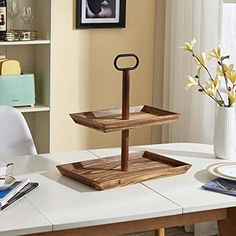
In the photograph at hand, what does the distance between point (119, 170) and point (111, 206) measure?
12.8 inches

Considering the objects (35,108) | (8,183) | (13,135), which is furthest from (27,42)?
(8,183)

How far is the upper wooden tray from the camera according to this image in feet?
7.63

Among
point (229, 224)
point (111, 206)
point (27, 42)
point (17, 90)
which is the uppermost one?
point (27, 42)

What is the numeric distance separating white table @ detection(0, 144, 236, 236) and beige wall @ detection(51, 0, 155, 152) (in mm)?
1489

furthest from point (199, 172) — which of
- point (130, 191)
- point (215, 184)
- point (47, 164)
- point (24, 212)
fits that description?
point (24, 212)

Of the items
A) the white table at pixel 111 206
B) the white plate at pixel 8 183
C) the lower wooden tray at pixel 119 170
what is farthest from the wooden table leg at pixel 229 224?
the white plate at pixel 8 183

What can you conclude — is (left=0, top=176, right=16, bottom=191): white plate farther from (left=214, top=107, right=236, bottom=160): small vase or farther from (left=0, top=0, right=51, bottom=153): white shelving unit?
(left=0, top=0, right=51, bottom=153): white shelving unit

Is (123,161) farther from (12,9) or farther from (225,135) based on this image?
(12,9)

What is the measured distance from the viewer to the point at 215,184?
2414 millimetres

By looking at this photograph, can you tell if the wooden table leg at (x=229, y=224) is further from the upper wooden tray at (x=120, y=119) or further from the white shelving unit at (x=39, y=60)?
the white shelving unit at (x=39, y=60)

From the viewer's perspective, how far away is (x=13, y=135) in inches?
119

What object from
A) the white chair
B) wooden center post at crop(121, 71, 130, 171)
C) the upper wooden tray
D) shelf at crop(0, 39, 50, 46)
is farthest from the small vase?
shelf at crop(0, 39, 50, 46)

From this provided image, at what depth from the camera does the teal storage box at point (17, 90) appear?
149 inches

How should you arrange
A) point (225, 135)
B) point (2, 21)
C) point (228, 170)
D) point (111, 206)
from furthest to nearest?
point (2, 21) < point (225, 135) < point (228, 170) < point (111, 206)
